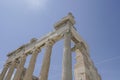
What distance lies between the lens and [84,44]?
19719mm

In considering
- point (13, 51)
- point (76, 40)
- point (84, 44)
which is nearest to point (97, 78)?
point (84, 44)

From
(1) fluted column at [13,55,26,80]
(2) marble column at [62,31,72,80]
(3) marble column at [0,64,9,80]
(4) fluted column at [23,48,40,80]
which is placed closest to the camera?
(2) marble column at [62,31,72,80]

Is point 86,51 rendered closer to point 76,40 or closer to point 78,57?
point 78,57

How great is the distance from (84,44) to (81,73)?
4152mm

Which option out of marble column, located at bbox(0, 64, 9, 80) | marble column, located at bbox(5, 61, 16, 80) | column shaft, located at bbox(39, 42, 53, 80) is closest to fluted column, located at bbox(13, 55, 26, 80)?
marble column, located at bbox(5, 61, 16, 80)

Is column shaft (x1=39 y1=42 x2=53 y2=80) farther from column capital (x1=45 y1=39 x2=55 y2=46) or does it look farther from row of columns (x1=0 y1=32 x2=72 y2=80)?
column capital (x1=45 y1=39 x2=55 y2=46)

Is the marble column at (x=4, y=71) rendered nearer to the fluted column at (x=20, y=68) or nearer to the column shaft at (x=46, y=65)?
the fluted column at (x=20, y=68)

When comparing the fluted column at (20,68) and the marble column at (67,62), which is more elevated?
the fluted column at (20,68)

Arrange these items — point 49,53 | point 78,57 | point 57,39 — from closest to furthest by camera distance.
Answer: point 49,53, point 57,39, point 78,57

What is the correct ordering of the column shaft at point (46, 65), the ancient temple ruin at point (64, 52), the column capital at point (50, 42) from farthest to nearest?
1. the column capital at point (50, 42)
2. the ancient temple ruin at point (64, 52)
3. the column shaft at point (46, 65)

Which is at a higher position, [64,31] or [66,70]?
[64,31]

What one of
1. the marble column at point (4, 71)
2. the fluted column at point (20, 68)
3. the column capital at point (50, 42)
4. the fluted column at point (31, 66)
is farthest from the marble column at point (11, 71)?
the column capital at point (50, 42)

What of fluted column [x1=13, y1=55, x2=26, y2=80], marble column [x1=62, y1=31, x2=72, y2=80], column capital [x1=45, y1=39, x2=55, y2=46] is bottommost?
marble column [x1=62, y1=31, x2=72, y2=80]

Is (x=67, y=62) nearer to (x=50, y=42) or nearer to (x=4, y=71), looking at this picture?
(x=50, y=42)
